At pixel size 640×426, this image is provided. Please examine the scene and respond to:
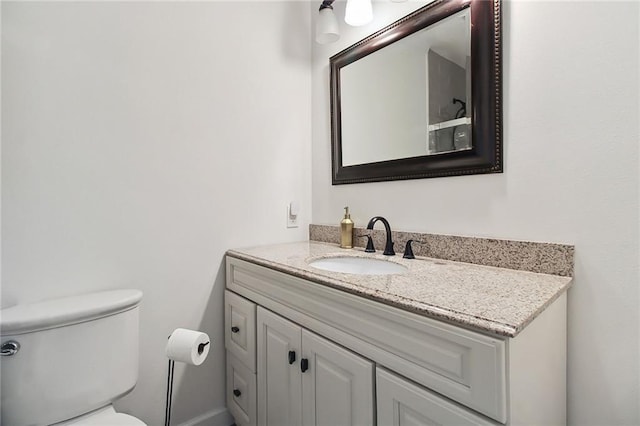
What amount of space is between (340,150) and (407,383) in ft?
3.80

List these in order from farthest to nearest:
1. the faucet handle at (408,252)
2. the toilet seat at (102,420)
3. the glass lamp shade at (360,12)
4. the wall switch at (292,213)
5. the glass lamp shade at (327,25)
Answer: the wall switch at (292,213) → the glass lamp shade at (327,25) → the glass lamp shade at (360,12) → the faucet handle at (408,252) → the toilet seat at (102,420)

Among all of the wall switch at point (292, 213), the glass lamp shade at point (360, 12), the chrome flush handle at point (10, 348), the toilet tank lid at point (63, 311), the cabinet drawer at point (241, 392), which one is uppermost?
the glass lamp shade at point (360, 12)

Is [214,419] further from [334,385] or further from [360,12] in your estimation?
[360,12]

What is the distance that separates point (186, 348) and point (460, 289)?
2.67 feet

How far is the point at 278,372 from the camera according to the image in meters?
1.10

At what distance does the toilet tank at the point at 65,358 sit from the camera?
0.85m

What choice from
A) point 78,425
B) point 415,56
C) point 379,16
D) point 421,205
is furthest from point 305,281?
point 379,16

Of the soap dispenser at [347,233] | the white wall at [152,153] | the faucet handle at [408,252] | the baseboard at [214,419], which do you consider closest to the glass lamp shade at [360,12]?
the white wall at [152,153]

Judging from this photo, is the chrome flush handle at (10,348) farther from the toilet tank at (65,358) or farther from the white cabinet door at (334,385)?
the white cabinet door at (334,385)

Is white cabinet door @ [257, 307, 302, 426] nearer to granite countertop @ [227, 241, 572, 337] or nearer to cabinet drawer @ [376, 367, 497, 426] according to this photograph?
granite countertop @ [227, 241, 572, 337]

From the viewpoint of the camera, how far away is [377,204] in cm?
143

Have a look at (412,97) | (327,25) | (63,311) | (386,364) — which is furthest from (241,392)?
(327,25)

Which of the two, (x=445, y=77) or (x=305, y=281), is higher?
(x=445, y=77)

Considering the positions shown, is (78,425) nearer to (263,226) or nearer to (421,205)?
(263,226)
